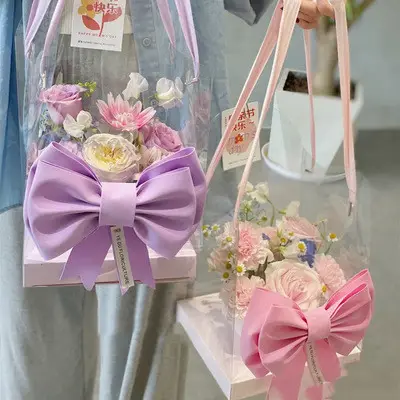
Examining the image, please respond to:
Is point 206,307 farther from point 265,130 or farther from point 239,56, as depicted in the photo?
point 239,56

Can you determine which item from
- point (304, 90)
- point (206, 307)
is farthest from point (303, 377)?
point (304, 90)

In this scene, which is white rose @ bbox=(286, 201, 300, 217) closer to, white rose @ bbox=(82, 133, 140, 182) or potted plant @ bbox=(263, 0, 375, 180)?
potted plant @ bbox=(263, 0, 375, 180)

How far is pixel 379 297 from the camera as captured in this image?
58.4 inches

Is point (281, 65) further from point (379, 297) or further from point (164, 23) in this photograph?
point (379, 297)

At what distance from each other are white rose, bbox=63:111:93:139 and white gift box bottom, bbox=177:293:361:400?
28cm

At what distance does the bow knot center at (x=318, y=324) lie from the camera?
A: 65 cm

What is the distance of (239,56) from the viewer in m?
1.02

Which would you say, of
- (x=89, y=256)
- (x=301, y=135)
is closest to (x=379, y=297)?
(x=301, y=135)

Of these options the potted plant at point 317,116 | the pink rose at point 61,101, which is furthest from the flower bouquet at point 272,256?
the pink rose at point 61,101

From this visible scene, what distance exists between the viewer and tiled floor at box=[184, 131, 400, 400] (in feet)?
2.98

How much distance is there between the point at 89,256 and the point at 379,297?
3.27 ft

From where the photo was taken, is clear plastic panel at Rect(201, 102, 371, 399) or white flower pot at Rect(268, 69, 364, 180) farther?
white flower pot at Rect(268, 69, 364, 180)

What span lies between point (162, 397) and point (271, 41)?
1.93 feet

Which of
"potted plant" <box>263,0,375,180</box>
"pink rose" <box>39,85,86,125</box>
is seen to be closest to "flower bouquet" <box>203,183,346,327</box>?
"potted plant" <box>263,0,375,180</box>
